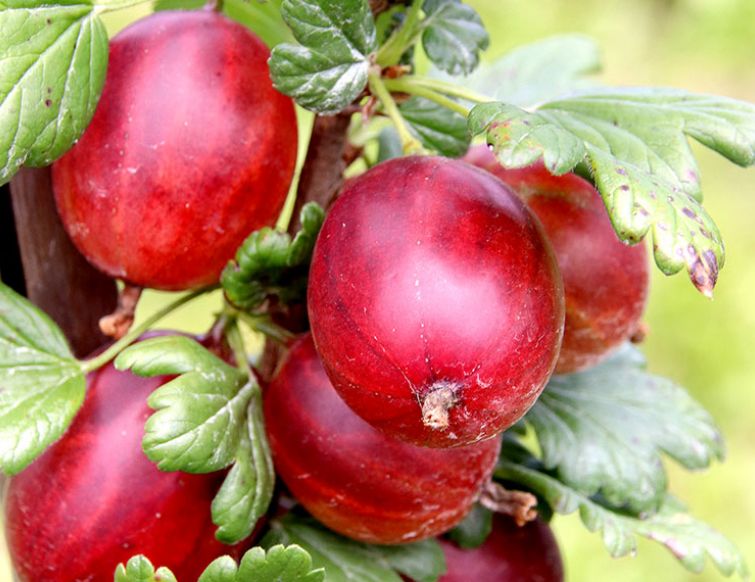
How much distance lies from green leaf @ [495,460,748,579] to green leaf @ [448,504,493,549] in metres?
0.04

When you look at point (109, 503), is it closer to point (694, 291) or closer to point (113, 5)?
point (113, 5)

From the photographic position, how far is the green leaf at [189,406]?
0.59 metres

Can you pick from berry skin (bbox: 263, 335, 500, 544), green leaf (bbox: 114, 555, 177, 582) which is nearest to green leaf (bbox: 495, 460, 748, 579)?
berry skin (bbox: 263, 335, 500, 544)

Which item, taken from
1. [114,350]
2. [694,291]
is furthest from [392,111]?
[694,291]

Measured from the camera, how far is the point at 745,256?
2693mm

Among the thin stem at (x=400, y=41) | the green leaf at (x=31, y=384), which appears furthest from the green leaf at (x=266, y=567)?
the thin stem at (x=400, y=41)

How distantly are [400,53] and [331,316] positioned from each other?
0.79ft

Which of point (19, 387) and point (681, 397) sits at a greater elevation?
point (19, 387)

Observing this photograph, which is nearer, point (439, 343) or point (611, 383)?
point (439, 343)

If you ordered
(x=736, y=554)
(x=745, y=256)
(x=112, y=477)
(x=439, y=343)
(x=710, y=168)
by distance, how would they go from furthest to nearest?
(x=710, y=168), (x=745, y=256), (x=736, y=554), (x=112, y=477), (x=439, y=343)

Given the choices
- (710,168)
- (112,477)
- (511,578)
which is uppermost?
(112,477)

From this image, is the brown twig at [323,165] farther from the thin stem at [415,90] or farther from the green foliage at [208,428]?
the green foliage at [208,428]

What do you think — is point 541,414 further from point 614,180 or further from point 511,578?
point 614,180

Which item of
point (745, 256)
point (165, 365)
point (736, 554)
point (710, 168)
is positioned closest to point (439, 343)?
point (165, 365)
